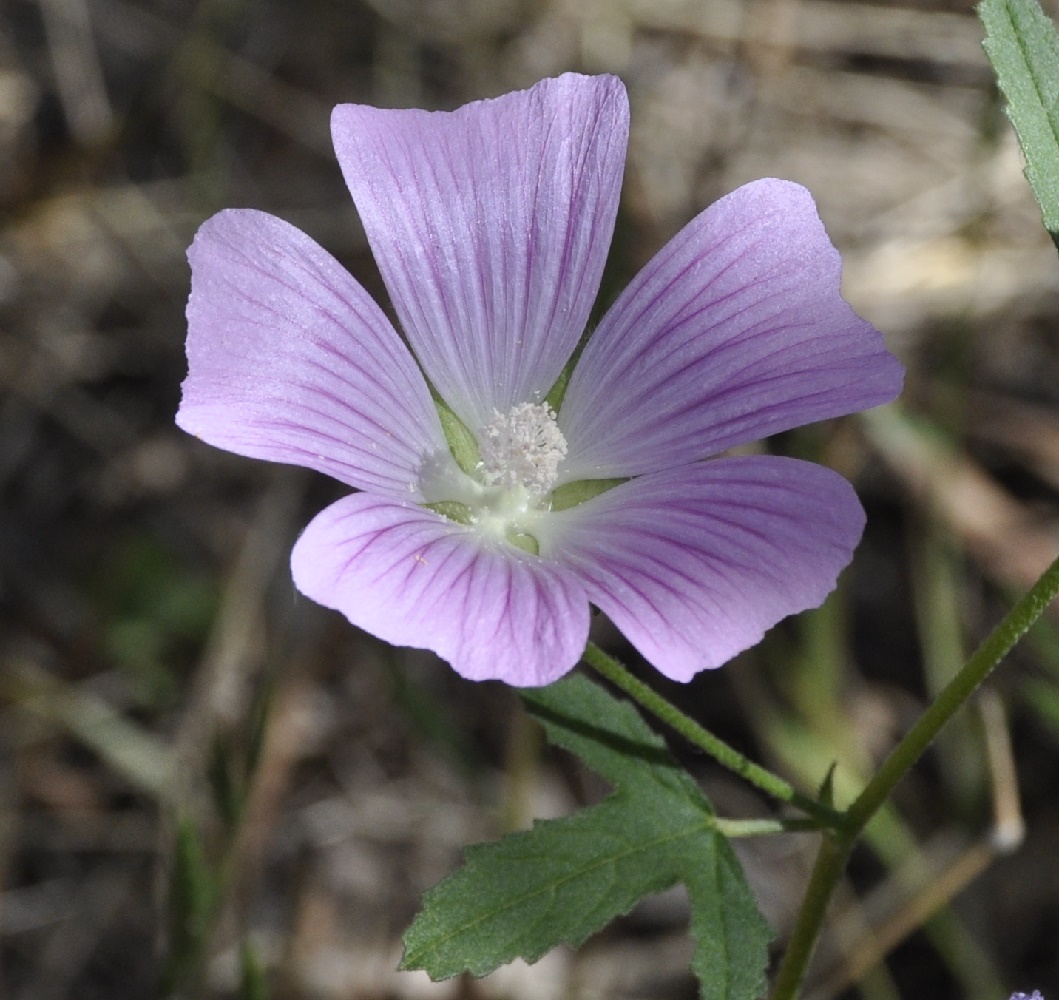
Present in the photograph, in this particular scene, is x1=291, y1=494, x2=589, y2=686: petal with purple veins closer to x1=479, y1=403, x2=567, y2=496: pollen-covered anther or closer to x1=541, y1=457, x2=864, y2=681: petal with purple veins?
x1=541, y1=457, x2=864, y2=681: petal with purple veins

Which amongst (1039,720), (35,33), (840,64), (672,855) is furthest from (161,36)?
(672,855)

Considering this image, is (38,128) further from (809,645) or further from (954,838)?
(954,838)

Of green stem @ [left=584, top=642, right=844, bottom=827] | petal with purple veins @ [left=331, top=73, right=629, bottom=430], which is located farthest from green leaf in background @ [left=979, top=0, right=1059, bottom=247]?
green stem @ [left=584, top=642, right=844, bottom=827]

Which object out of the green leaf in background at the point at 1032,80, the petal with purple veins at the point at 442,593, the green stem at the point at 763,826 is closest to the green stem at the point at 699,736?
the green stem at the point at 763,826

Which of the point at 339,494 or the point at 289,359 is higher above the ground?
the point at 289,359

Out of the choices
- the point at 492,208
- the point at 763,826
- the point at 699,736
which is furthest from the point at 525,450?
the point at 763,826

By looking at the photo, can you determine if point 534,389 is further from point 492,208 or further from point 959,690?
point 959,690

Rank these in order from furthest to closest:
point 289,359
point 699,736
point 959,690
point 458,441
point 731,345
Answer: point 458,441, point 731,345, point 289,359, point 699,736, point 959,690
